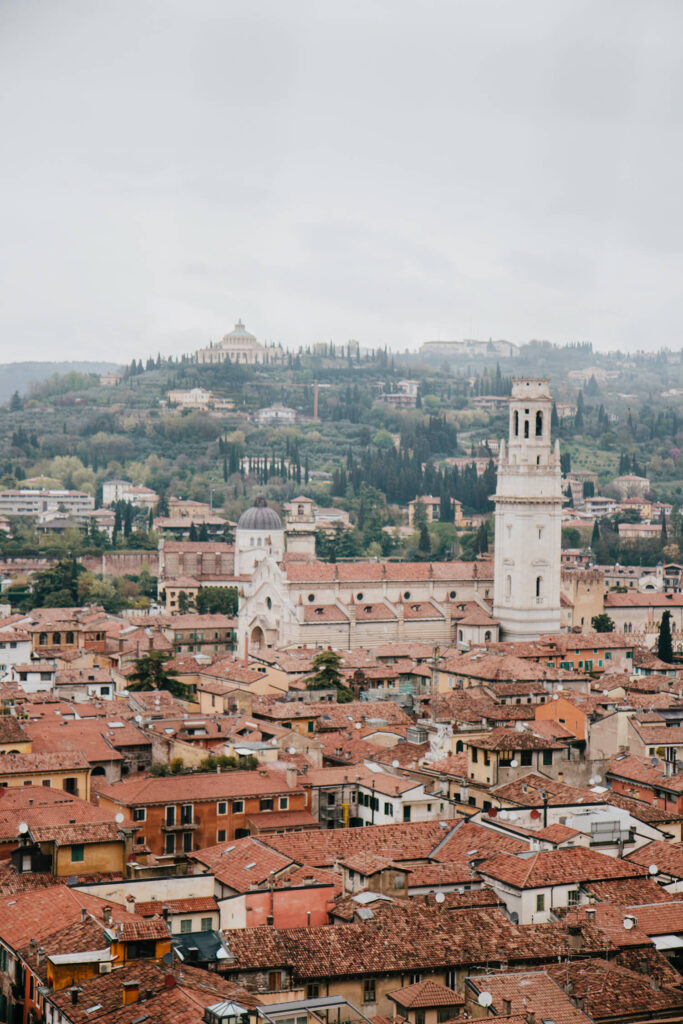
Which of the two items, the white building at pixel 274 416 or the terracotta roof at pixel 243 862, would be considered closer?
the terracotta roof at pixel 243 862

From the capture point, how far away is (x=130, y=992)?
17344 millimetres

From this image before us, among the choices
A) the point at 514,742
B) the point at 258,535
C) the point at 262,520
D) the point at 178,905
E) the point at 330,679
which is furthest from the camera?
the point at 258,535

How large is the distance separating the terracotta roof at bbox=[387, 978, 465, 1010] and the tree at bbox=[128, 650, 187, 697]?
28.7 m

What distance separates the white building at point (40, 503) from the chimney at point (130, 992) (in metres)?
109

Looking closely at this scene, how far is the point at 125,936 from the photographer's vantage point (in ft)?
61.6

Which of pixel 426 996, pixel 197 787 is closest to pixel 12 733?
pixel 197 787

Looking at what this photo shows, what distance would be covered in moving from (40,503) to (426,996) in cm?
11216

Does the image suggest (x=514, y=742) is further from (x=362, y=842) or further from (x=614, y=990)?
(x=614, y=990)

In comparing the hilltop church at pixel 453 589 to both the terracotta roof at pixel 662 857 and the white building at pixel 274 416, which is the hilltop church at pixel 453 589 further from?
the white building at pixel 274 416

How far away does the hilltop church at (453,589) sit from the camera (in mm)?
61719

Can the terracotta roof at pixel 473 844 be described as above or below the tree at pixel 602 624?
below

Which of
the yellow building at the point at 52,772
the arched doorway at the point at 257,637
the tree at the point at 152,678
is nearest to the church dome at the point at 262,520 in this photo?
the arched doorway at the point at 257,637

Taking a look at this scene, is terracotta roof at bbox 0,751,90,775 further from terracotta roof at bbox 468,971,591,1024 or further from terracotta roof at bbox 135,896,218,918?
terracotta roof at bbox 468,971,591,1024

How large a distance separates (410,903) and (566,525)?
3526 inches
